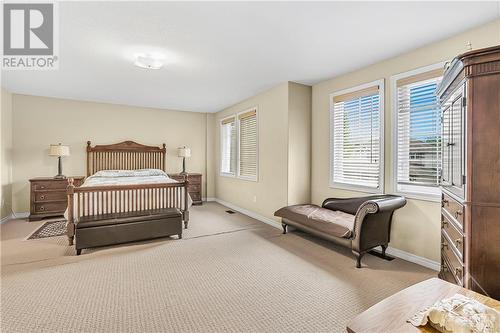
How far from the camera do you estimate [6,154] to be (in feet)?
15.5

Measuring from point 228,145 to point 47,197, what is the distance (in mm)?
3995

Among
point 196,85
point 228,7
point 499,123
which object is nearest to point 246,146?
point 196,85

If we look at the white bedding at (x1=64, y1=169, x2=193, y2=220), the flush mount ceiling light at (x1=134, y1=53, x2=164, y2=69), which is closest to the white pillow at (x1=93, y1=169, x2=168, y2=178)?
the white bedding at (x1=64, y1=169, x2=193, y2=220)

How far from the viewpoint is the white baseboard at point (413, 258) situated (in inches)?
107

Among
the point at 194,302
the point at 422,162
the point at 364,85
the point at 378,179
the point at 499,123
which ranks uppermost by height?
the point at 364,85

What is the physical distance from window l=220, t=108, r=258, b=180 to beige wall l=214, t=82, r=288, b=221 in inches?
→ 7.7

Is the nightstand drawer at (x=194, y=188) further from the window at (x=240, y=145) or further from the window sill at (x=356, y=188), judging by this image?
the window sill at (x=356, y=188)

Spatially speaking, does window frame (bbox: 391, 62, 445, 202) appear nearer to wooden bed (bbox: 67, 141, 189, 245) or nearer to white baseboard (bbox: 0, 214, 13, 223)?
wooden bed (bbox: 67, 141, 189, 245)

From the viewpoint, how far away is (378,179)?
3.32 metres

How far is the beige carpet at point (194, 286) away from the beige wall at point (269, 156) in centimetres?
Answer: 109

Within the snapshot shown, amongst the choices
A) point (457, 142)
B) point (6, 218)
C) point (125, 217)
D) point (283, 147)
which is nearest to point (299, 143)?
point (283, 147)

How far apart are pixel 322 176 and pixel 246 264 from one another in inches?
81.6

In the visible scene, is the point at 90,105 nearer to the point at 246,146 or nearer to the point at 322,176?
the point at 246,146

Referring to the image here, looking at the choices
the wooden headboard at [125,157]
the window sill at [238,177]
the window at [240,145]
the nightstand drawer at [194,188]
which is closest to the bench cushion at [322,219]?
the window sill at [238,177]
